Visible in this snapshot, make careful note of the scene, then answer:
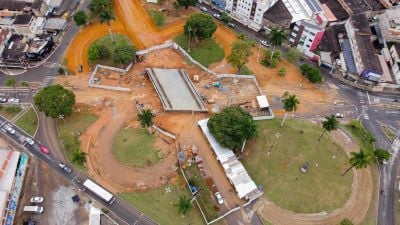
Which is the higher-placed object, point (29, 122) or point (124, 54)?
point (124, 54)

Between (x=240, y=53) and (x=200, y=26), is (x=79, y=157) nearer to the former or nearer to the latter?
(x=240, y=53)

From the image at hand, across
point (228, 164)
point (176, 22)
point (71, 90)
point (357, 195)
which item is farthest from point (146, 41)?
point (357, 195)

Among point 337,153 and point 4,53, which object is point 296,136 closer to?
point 337,153

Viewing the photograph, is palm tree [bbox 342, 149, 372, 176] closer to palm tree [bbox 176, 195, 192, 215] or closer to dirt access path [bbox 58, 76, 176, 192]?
palm tree [bbox 176, 195, 192, 215]

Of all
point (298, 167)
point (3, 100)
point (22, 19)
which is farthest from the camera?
point (22, 19)

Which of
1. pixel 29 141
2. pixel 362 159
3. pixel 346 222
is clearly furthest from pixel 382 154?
pixel 29 141

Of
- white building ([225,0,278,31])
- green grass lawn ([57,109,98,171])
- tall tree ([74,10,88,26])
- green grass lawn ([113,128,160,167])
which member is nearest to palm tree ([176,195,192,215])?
green grass lawn ([113,128,160,167])

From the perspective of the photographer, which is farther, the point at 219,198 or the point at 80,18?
the point at 80,18
